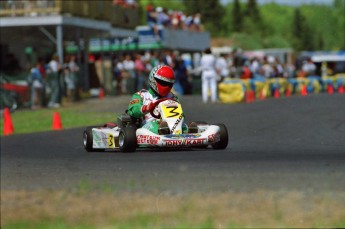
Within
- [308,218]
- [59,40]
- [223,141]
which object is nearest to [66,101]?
[59,40]

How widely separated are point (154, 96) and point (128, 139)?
0.60m

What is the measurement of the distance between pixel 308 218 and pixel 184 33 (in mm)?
41556

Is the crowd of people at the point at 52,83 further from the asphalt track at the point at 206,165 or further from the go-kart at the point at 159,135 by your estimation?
the go-kart at the point at 159,135

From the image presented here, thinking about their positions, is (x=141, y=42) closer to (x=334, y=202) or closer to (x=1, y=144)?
(x=1, y=144)

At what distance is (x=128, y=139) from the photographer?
10.5 m

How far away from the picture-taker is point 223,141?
10.3m

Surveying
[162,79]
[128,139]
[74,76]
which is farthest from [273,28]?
[162,79]

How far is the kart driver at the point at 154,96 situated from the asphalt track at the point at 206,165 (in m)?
0.57

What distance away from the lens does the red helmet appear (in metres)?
8.91

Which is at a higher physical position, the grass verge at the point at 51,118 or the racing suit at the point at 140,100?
the racing suit at the point at 140,100

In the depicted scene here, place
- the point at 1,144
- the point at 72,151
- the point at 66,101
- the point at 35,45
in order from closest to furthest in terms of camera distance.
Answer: the point at 72,151, the point at 1,144, the point at 66,101, the point at 35,45

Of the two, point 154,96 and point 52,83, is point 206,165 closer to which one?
point 154,96

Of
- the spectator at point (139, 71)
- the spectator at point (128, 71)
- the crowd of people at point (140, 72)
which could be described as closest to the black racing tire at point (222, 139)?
the crowd of people at point (140, 72)

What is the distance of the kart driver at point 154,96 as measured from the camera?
8977 mm
